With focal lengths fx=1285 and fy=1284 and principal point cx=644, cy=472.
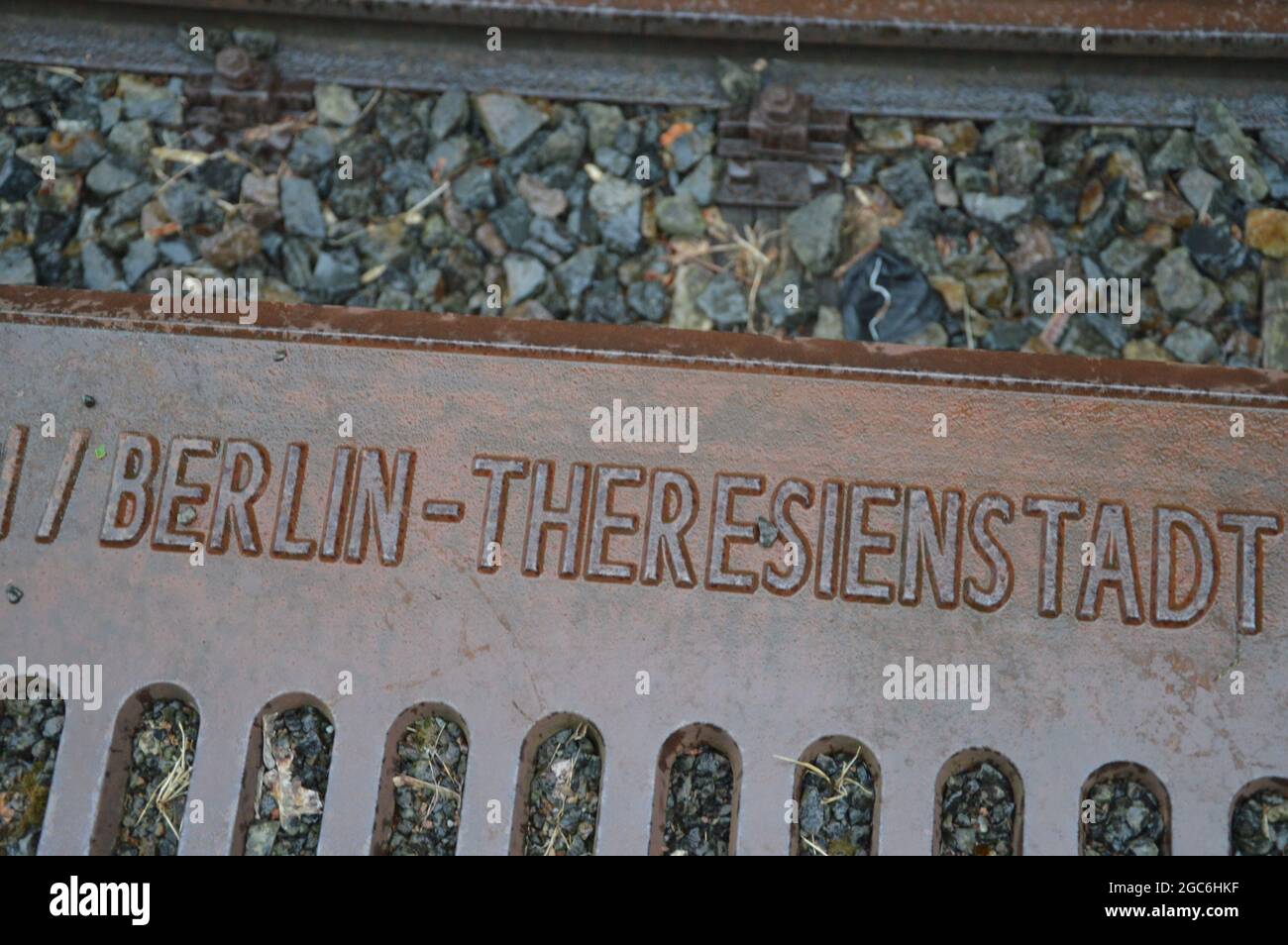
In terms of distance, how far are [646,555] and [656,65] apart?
1.64 metres

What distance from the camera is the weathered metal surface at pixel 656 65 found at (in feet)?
12.4

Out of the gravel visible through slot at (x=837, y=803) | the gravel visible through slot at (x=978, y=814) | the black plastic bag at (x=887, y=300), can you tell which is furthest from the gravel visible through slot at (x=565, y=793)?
the black plastic bag at (x=887, y=300)

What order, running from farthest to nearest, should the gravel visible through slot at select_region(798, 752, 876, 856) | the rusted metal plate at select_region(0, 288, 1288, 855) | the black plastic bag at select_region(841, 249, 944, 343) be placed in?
the black plastic bag at select_region(841, 249, 944, 343)
the gravel visible through slot at select_region(798, 752, 876, 856)
the rusted metal plate at select_region(0, 288, 1288, 855)

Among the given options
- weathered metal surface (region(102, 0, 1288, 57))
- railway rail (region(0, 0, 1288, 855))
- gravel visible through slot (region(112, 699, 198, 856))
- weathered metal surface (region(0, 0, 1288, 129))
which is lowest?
gravel visible through slot (region(112, 699, 198, 856))

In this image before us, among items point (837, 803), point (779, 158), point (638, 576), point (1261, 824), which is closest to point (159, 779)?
point (638, 576)

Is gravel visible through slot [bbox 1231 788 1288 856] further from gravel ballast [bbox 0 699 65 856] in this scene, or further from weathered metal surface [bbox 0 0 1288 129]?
gravel ballast [bbox 0 699 65 856]

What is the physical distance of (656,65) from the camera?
3.87m

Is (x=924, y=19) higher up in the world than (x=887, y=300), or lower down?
higher up

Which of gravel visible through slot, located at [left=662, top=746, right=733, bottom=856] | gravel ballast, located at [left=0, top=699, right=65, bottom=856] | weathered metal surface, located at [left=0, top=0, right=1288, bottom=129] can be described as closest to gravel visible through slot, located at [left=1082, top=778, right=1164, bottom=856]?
gravel visible through slot, located at [left=662, top=746, right=733, bottom=856]

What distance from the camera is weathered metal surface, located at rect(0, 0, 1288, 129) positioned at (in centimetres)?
377

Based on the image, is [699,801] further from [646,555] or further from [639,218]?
[639,218]

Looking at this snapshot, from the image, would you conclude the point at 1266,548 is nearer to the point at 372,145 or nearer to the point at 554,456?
the point at 554,456

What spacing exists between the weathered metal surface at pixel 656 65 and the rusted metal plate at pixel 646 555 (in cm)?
100

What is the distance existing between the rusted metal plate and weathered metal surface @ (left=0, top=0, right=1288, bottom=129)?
1005 millimetres
